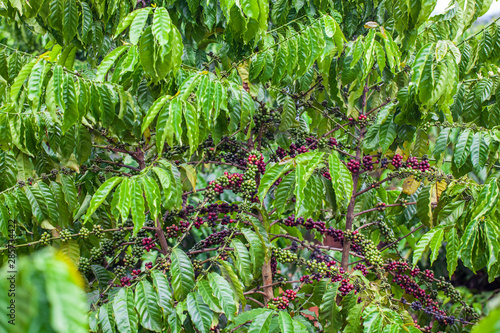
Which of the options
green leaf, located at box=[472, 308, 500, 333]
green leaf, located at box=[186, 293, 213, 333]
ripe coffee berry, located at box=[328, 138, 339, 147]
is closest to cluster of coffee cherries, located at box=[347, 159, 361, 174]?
ripe coffee berry, located at box=[328, 138, 339, 147]

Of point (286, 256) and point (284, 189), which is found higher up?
point (284, 189)

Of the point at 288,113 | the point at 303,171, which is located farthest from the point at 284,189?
the point at 288,113

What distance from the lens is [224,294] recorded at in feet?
5.05

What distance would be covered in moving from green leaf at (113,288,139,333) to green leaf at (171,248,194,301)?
6.7 inches

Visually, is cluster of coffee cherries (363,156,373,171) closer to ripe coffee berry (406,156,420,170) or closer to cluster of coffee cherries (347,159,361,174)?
cluster of coffee cherries (347,159,361,174)

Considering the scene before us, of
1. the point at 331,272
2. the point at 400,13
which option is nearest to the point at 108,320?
the point at 331,272

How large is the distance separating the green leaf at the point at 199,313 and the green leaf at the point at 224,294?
6 cm

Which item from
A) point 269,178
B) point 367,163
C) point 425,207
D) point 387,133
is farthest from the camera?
point 367,163

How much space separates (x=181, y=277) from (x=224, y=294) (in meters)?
0.18

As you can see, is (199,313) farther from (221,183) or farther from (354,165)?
(354,165)

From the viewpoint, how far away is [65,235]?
1.84 metres

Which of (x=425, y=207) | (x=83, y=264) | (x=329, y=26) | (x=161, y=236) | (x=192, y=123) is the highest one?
(x=329, y=26)

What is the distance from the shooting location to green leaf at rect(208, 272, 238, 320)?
151 cm

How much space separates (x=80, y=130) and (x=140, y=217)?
639 mm
